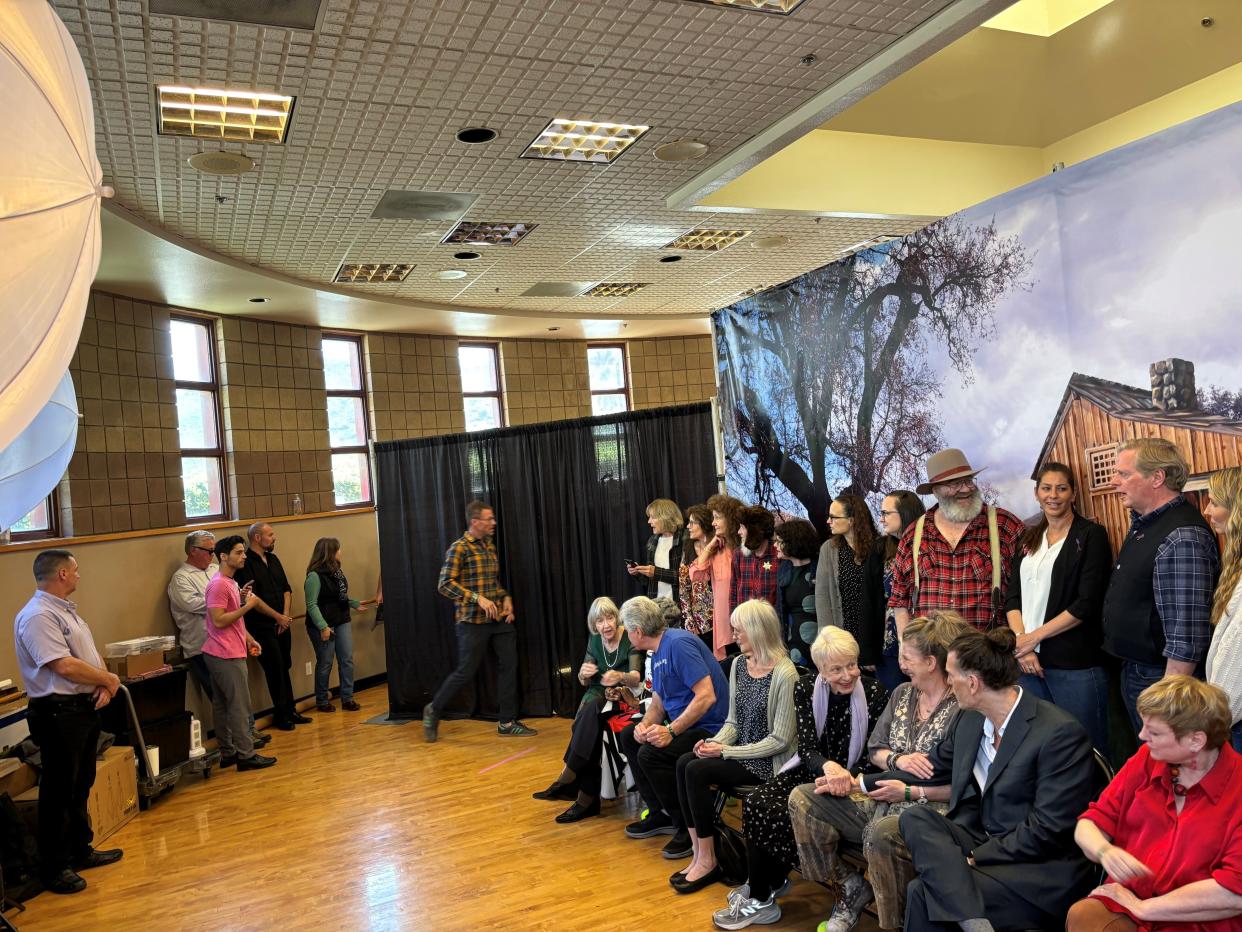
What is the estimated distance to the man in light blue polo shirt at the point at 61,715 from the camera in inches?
201

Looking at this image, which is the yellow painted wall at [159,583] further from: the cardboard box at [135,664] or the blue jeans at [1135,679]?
the blue jeans at [1135,679]

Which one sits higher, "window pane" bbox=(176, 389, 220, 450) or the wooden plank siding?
"window pane" bbox=(176, 389, 220, 450)

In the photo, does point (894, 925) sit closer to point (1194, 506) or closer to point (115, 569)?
point (1194, 506)

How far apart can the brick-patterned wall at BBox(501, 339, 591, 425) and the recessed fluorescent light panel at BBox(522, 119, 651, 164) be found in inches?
238

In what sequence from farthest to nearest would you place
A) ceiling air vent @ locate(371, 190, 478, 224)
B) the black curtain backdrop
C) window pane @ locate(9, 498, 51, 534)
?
the black curtain backdrop, window pane @ locate(9, 498, 51, 534), ceiling air vent @ locate(371, 190, 478, 224)

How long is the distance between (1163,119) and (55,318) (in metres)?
7.92

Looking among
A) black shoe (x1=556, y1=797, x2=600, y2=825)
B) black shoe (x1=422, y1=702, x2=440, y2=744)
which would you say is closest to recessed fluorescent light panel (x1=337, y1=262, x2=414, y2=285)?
black shoe (x1=422, y1=702, x2=440, y2=744)

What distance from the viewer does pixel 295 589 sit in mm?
9516

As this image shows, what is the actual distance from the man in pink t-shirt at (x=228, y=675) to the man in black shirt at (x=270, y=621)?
911mm

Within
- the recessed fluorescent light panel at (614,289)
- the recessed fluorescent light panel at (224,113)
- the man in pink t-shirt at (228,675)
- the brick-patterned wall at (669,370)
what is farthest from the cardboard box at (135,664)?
the brick-patterned wall at (669,370)

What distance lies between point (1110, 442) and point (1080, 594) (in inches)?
23.8

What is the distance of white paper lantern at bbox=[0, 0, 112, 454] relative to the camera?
1107 mm

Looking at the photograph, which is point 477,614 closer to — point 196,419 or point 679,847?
point 679,847

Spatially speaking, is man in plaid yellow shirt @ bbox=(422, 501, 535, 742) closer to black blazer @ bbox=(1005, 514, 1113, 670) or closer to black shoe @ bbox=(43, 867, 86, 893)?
black shoe @ bbox=(43, 867, 86, 893)
